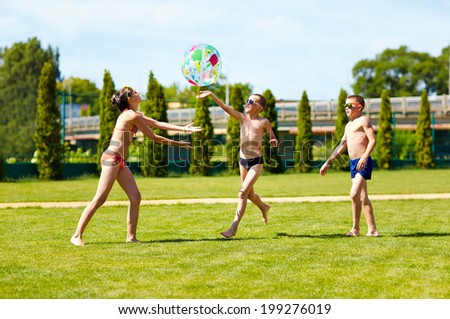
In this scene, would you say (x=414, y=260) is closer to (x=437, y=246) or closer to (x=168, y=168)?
(x=437, y=246)

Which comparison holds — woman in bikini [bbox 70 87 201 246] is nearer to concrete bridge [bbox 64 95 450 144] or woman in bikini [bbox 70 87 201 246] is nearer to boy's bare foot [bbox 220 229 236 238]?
boy's bare foot [bbox 220 229 236 238]

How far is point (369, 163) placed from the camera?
32.0 ft

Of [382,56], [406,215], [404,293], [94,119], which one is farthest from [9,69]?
[404,293]

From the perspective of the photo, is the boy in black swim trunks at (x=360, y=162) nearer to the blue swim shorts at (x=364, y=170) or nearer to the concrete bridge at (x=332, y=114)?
the blue swim shorts at (x=364, y=170)

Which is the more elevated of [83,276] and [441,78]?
[441,78]

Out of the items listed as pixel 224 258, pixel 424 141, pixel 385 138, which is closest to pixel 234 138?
pixel 385 138

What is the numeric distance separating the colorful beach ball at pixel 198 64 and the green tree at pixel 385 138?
29.8 meters

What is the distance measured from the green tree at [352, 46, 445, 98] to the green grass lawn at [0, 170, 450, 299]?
298ft

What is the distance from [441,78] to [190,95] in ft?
125

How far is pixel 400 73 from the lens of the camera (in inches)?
4067

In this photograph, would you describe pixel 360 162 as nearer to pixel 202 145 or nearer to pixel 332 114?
pixel 202 145

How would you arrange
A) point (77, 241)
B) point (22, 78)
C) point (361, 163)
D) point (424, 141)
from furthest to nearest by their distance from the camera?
point (22, 78)
point (424, 141)
point (361, 163)
point (77, 241)

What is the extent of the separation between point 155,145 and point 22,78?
54.5 m

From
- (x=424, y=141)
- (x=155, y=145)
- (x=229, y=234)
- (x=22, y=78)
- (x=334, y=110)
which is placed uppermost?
(x=22, y=78)
